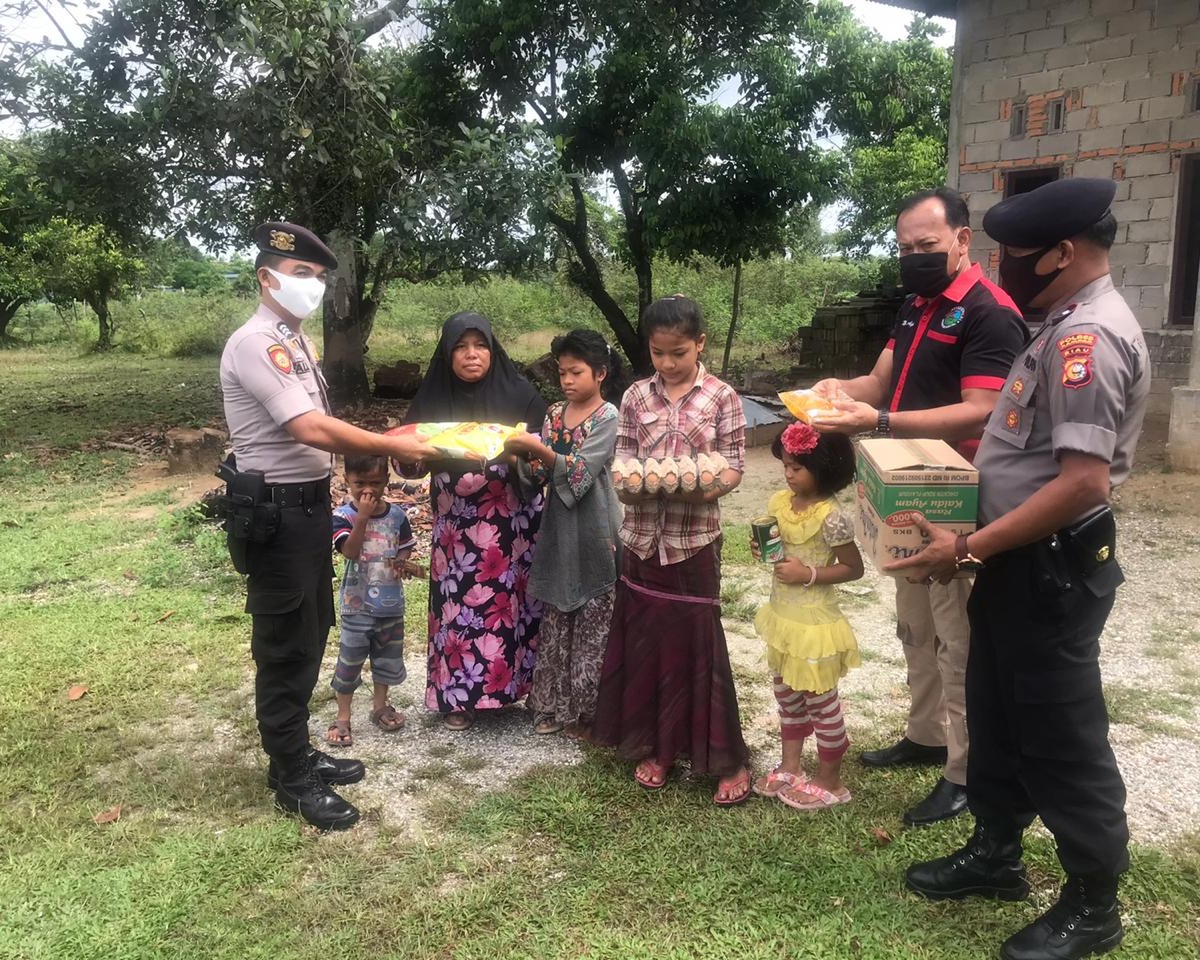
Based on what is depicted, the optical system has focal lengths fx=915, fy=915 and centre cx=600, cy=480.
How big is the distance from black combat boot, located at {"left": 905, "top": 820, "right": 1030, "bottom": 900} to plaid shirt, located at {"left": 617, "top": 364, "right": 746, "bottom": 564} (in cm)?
121

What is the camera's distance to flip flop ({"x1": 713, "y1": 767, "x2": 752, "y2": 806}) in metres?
3.17

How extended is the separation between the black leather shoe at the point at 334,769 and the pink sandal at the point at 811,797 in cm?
156

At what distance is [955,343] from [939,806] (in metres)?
1.53

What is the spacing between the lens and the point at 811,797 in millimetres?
3162

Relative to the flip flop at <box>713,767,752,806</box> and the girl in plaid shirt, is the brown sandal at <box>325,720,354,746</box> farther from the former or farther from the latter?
the flip flop at <box>713,767,752,806</box>

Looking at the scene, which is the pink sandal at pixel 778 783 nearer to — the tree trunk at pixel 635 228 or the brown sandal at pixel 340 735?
the brown sandal at pixel 340 735

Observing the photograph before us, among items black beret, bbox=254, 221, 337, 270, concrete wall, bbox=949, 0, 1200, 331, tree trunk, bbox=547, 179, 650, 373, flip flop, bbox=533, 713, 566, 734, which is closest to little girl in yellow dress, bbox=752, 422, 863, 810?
flip flop, bbox=533, 713, 566, 734

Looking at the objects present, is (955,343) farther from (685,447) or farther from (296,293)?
(296,293)

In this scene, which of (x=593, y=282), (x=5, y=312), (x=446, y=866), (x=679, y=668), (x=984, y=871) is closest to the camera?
(x=984, y=871)

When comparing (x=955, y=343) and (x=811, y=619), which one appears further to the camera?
(x=811, y=619)

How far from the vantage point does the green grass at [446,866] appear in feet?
8.32

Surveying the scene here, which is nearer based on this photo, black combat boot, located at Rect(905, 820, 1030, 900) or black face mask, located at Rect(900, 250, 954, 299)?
black combat boot, located at Rect(905, 820, 1030, 900)

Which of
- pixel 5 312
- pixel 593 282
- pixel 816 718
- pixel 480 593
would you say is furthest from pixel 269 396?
pixel 5 312

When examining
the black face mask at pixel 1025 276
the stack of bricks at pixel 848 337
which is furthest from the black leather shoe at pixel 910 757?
the stack of bricks at pixel 848 337
